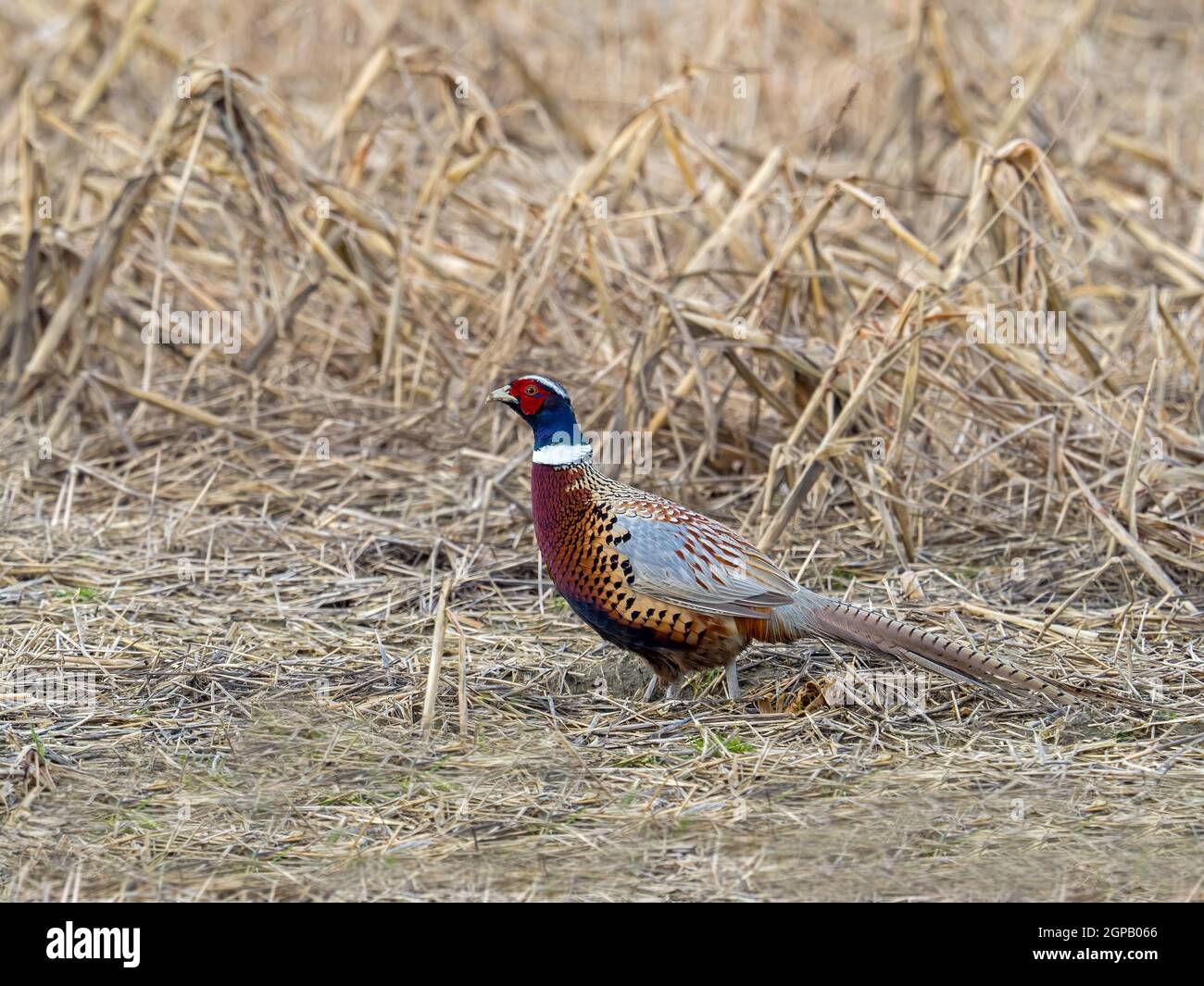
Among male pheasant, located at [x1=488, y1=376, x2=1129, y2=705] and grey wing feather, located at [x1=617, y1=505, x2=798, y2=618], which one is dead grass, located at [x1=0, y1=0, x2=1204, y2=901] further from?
grey wing feather, located at [x1=617, y1=505, x2=798, y2=618]

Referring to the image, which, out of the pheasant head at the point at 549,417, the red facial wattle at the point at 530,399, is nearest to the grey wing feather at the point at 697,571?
the pheasant head at the point at 549,417

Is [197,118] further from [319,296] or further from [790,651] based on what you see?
[790,651]

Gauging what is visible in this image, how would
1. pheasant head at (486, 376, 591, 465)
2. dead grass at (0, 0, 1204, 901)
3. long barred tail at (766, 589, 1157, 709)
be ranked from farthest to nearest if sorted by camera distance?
1. pheasant head at (486, 376, 591, 465)
2. long barred tail at (766, 589, 1157, 709)
3. dead grass at (0, 0, 1204, 901)

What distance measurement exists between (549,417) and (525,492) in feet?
4.86

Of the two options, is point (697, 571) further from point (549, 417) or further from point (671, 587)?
point (549, 417)

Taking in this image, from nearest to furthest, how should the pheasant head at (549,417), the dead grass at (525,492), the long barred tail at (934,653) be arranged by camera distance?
the dead grass at (525,492)
the long barred tail at (934,653)
the pheasant head at (549,417)

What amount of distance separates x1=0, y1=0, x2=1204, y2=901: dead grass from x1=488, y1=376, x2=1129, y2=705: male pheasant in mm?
142

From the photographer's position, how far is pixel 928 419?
528 centimetres

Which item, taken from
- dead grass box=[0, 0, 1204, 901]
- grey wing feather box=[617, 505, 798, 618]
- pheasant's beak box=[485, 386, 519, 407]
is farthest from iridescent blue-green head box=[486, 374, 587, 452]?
dead grass box=[0, 0, 1204, 901]

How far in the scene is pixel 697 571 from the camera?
3812mm

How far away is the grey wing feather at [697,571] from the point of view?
12.4ft

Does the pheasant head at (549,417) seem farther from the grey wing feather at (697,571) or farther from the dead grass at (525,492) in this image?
the dead grass at (525,492)

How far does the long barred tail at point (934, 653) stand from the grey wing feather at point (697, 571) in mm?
122

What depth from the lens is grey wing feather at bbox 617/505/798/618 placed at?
378 cm
